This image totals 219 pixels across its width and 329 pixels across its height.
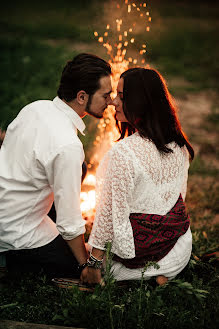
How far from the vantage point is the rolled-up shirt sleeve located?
8.02 feet

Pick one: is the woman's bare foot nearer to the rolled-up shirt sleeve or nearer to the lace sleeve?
the lace sleeve

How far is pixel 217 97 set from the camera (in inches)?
309

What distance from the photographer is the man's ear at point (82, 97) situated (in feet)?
9.09

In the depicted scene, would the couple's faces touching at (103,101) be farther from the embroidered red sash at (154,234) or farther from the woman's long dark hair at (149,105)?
the embroidered red sash at (154,234)

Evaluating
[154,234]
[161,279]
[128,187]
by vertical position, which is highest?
[128,187]

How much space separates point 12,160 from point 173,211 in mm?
1155

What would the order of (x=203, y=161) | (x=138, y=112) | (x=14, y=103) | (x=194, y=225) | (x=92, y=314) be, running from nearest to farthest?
1. (x=92, y=314)
2. (x=138, y=112)
3. (x=194, y=225)
4. (x=203, y=161)
5. (x=14, y=103)

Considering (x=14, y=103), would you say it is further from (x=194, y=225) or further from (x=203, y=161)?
(x=194, y=225)

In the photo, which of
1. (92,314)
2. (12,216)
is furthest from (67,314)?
(12,216)

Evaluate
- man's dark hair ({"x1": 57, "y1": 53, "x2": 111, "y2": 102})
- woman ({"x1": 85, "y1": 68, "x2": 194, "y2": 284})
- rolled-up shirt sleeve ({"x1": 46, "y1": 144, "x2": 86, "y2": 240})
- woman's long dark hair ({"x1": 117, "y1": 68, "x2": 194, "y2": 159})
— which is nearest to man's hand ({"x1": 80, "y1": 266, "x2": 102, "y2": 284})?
woman ({"x1": 85, "y1": 68, "x2": 194, "y2": 284})

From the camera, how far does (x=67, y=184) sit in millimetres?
2480

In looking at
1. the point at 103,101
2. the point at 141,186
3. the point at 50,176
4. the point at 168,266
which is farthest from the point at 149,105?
the point at 168,266

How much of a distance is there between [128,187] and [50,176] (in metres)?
0.50

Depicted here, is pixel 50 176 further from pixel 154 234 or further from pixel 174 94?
pixel 174 94
